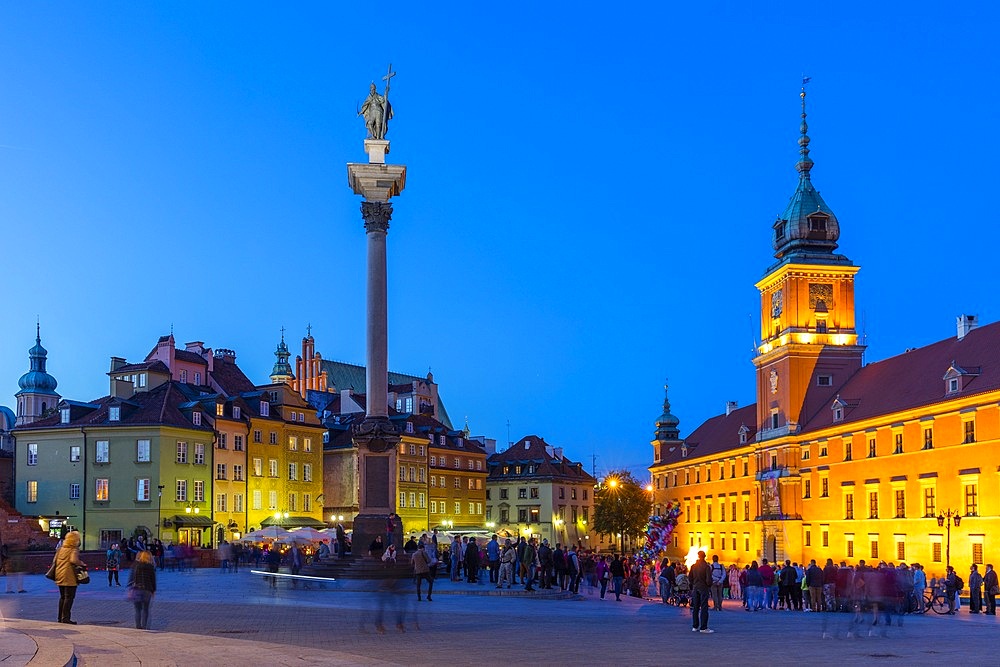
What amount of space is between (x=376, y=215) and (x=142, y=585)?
2271cm

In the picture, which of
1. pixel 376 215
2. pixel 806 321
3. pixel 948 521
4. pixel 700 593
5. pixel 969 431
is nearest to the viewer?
pixel 700 593

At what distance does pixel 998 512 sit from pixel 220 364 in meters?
62.3

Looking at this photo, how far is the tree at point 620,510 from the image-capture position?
120 m

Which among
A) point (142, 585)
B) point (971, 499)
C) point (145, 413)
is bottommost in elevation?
point (971, 499)

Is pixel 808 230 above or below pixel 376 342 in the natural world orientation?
above

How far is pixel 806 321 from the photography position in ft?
301

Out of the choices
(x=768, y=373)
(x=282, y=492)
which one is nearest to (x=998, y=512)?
(x=768, y=373)

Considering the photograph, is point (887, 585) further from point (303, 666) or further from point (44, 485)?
point (44, 485)

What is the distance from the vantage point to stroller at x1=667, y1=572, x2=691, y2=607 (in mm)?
37844

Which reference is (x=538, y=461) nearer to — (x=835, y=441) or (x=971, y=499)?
(x=835, y=441)

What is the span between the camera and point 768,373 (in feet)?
316

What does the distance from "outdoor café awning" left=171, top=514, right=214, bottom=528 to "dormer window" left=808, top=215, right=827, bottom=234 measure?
53.0 metres

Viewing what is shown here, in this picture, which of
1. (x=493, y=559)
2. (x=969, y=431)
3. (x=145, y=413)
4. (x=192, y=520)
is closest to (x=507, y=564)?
(x=493, y=559)

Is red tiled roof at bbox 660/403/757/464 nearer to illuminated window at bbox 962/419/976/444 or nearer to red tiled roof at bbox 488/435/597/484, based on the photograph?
red tiled roof at bbox 488/435/597/484
